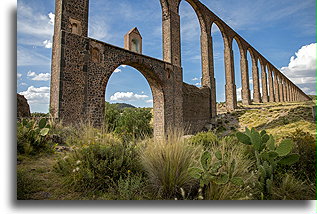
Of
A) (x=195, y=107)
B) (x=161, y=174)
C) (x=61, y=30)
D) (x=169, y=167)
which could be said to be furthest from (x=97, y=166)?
(x=195, y=107)

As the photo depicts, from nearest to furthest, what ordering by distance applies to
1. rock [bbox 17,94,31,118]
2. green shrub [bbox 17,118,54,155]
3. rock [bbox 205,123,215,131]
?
green shrub [bbox 17,118,54,155] < rock [bbox 17,94,31,118] < rock [bbox 205,123,215,131]

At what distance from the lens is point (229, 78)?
21016 mm

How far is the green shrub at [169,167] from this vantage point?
2.82m

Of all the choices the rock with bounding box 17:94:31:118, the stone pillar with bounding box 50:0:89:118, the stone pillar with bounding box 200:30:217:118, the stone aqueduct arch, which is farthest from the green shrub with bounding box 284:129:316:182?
the stone pillar with bounding box 200:30:217:118

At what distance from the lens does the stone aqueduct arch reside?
24.9 feet

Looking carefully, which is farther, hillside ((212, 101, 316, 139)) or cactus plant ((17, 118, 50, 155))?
hillside ((212, 101, 316, 139))

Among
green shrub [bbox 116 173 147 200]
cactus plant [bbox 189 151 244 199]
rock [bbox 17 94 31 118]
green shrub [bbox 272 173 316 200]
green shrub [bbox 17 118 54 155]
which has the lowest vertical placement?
green shrub [bbox 272 173 316 200]

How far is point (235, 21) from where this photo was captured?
4188mm

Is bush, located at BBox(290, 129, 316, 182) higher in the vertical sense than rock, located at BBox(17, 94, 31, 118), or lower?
lower

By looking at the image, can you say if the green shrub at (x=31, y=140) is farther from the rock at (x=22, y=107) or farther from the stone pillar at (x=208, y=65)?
the stone pillar at (x=208, y=65)

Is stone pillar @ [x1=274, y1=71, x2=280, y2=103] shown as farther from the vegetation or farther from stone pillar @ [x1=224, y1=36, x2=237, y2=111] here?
the vegetation

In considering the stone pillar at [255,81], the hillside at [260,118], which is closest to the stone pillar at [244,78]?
the stone pillar at [255,81]

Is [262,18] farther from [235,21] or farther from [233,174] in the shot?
[233,174]

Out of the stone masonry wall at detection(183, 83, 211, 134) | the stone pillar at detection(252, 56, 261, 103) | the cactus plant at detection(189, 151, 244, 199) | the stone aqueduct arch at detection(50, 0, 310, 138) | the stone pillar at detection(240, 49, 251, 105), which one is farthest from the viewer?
the stone pillar at detection(252, 56, 261, 103)
